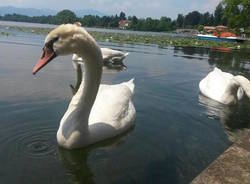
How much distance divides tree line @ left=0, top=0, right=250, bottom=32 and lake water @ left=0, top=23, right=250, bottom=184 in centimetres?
4711

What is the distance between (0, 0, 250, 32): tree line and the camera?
55094mm

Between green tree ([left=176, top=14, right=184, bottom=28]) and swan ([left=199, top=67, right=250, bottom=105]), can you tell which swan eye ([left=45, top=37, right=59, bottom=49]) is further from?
green tree ([left=176, top=14, right=184, bottom=28])

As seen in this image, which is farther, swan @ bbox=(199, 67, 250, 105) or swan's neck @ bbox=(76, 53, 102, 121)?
swan @ bbox=(199, 67, 250, 105)

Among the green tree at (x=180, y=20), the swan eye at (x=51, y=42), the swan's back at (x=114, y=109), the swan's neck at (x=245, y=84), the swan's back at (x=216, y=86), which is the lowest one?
the green tree at (x=180, y=20)

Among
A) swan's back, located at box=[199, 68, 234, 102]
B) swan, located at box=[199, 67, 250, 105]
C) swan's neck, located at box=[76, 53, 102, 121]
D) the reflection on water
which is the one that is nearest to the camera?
swan's neck, located at box=[76, 53, 102, 121]

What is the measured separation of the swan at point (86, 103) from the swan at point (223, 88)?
11.2 feet

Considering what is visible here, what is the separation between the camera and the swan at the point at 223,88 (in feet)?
31.8

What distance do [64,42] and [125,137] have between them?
229cm

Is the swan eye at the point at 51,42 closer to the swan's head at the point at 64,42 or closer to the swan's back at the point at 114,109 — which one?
the swan's head at the point at 64,42

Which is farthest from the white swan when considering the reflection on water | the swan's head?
the swan's head

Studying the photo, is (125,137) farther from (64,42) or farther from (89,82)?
(64,42)

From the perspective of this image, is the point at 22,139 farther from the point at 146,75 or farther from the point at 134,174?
the point at 146,75

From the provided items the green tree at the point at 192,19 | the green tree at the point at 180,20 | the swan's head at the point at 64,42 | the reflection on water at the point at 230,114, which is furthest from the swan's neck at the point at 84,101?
the green tree at the point at 192,19

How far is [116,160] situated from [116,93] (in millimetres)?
2078
